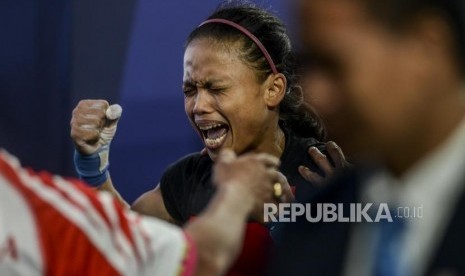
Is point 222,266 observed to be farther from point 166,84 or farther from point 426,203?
point 166,84

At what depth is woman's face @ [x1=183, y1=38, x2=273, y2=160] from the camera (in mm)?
1895

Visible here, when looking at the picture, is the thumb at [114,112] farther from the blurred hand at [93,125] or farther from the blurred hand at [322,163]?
the blurred hand at [322,163]

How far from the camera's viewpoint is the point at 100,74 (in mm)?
1908

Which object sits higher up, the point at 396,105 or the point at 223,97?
the point at 396,105

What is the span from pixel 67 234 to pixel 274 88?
1008 mm

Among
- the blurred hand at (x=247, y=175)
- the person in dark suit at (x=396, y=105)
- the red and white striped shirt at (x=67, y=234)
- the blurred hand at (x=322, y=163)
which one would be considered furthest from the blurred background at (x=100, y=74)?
the person in dark suit at (x=396, y=105)

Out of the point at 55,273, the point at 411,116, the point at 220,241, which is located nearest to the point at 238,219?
the point at 220,241

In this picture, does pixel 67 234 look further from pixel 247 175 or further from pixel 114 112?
pixel 114 112

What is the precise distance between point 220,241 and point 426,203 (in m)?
0.45

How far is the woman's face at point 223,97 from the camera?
6.22 ft

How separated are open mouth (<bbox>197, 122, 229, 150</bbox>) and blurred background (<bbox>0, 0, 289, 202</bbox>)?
48mm

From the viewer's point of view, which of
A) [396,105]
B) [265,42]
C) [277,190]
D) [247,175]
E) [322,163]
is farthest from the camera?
[265,42]

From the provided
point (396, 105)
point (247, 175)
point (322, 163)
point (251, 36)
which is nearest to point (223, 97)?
point (251, 36)

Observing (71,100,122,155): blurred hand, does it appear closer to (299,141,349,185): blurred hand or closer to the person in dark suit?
(299,141,349,185): blurred hand
